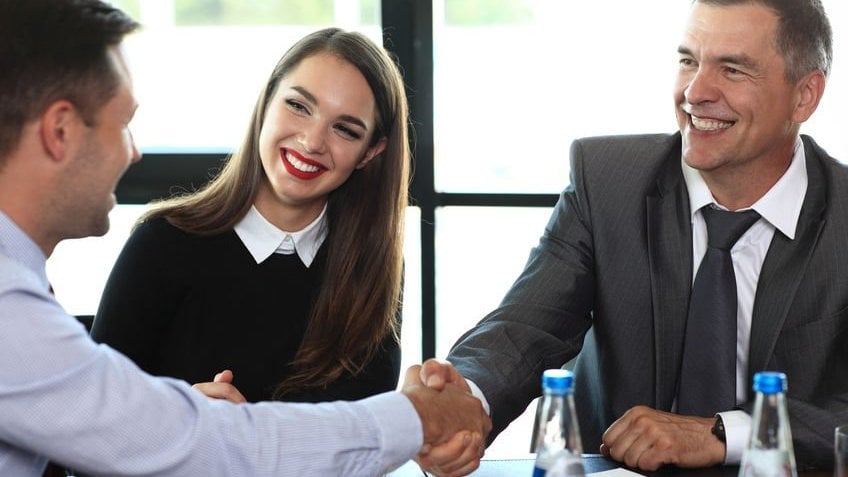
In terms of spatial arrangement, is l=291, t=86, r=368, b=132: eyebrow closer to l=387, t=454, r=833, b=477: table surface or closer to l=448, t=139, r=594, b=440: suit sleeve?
l=448, t=139, r=594, b=440: suit sleeve

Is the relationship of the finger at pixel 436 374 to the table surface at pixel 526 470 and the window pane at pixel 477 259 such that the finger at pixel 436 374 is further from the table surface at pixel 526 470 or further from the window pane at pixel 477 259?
the window pane at pixel 477 259

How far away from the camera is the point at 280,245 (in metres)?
2.54

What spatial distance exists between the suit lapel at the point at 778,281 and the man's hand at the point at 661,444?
1.36 feet

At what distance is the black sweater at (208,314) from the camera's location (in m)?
2.39

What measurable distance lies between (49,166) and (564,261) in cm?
132

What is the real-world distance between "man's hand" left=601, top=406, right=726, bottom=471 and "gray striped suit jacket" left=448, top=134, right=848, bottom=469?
8.7 inches

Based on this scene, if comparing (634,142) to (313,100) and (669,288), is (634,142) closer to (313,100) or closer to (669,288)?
(669,288)

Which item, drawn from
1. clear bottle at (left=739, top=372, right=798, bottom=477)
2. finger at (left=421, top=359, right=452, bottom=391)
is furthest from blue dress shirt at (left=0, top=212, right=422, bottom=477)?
clear bottle at (left=739, top=372, right=798, bottom=477)

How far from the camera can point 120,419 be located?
1326 millimetres

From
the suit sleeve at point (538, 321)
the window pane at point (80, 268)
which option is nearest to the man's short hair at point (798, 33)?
the suit sleeve at point (538, 321)

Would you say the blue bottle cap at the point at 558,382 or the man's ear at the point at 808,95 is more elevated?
the man's ear at the point at 808,95

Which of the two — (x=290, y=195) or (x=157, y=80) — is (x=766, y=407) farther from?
(x=157, y=80)

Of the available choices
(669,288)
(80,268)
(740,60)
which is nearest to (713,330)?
(669,288)

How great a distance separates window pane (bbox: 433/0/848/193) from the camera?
3.65m
